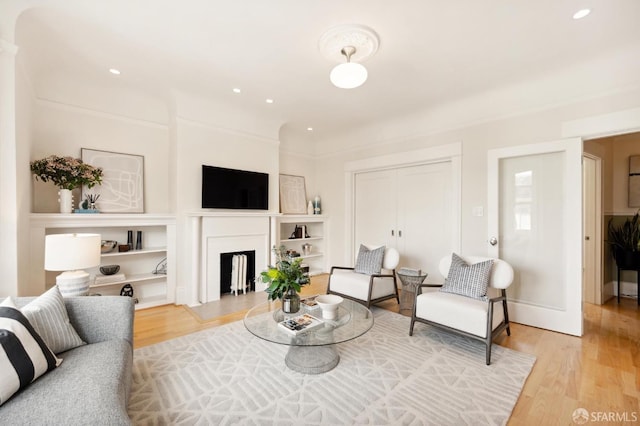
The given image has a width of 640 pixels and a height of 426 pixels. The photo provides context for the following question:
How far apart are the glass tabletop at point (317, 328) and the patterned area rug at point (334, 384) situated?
1.08ft

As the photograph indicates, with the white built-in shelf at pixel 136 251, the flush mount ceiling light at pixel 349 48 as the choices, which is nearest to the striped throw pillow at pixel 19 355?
the white built-in shelf at pixel 136 251

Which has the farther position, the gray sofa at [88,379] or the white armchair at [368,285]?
the white armchair at [368,285]

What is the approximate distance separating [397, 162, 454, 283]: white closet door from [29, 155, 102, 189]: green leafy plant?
409 cm

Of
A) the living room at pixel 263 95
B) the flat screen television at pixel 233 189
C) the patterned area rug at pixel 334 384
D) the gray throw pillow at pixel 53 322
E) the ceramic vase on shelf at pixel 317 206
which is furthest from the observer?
the ceramic vase on shelf at pixel 317 206

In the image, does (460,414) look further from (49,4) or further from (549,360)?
(49,4)

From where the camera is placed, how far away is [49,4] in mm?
2131

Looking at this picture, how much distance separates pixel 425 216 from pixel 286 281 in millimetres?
2683

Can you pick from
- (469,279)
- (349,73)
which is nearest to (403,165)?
(469,279)

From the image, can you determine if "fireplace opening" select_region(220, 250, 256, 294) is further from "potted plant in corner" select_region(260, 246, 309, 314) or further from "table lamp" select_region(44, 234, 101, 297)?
"potted plant in corner" select_region(260, 246, 309, 314)

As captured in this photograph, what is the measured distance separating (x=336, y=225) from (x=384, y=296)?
213cm

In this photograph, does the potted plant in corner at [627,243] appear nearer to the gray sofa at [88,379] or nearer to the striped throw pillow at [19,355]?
the gray sofa at [88,379]

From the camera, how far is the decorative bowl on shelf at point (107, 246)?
342cm

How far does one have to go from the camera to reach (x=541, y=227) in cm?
315

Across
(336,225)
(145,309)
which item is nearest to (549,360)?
(336,225)
